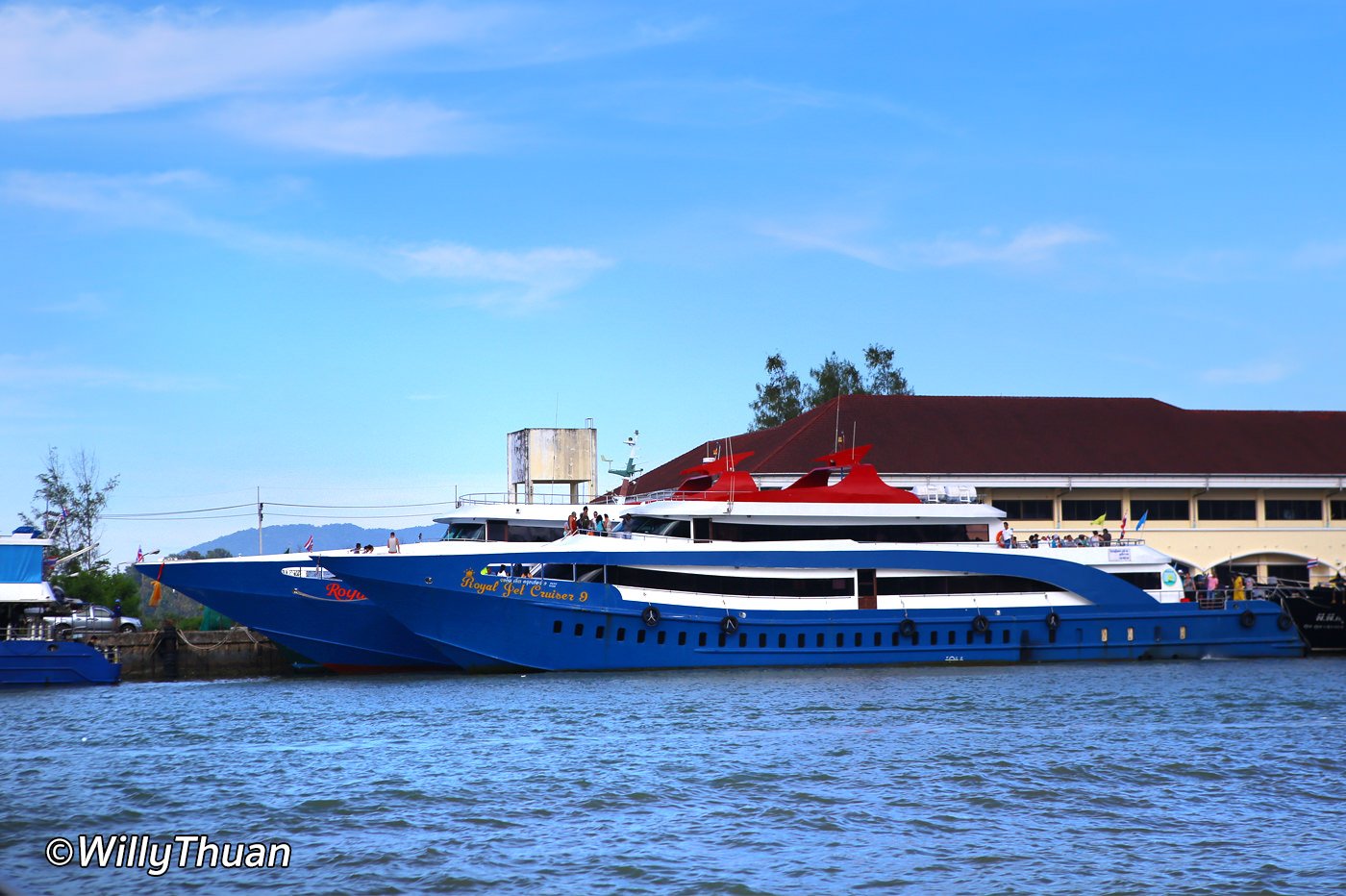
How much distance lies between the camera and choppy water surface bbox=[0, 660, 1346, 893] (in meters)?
13.0

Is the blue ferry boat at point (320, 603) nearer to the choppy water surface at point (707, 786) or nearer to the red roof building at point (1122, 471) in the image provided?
the choppy water surface at point (707, 786)

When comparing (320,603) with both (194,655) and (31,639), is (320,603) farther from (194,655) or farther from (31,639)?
(194,655)

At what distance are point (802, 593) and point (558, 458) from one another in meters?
10.2

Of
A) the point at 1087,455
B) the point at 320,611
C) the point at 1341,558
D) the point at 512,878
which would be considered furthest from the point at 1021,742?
the point at 1341,558

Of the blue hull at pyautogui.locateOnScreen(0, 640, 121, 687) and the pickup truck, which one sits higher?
the pickup truck

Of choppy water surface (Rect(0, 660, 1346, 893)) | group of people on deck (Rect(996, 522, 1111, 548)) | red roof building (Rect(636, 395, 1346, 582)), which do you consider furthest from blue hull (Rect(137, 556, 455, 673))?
group of people on deck (Rect(996, 522, 1111, 548))

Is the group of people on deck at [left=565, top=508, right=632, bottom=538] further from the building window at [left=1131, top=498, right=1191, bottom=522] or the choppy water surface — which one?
the building window at [left=1131, top=498, right=1191, bottom=522]

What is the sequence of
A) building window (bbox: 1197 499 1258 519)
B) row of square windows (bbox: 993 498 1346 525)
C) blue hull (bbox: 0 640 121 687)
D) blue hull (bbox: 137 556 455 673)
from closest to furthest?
blue hull (bbox: 0 640 121 687)
blue hull (bbox: 137 556 455 673)
row of square windows (bbox: 993 498 1346 525)
building window (bbox: 1197 499 1258 519)

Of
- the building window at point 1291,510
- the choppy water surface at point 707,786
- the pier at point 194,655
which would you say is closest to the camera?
the choppy water surface at point 707,786

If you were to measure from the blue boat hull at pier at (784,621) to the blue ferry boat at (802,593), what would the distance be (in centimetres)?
4

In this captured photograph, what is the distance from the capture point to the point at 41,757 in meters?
19.9

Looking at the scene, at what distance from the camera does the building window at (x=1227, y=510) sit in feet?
Answer: 149

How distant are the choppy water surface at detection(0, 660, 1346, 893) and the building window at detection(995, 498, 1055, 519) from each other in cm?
1621

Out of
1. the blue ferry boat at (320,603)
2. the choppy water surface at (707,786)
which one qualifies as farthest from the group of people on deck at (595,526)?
the choppy water surface at (707,786)
